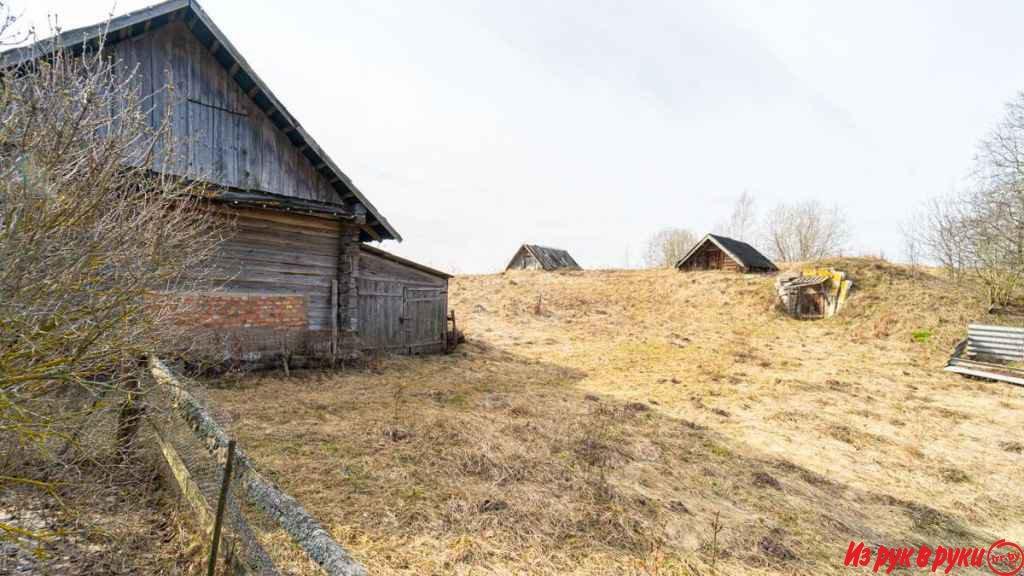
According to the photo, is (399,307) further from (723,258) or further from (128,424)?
(723,258)

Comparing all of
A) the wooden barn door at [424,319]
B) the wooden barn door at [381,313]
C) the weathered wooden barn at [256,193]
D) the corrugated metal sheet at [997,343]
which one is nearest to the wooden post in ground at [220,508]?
the weathered wooden barn at [256,193]

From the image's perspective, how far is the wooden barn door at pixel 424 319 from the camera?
1312 centimetres

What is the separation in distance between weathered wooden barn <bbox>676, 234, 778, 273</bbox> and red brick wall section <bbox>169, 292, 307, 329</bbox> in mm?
26248

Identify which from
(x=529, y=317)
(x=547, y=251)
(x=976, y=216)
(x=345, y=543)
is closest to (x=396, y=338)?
(x=345, y=543)

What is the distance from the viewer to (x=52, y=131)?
8.70 ft

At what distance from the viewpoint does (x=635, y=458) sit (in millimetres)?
6387

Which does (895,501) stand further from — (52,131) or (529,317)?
(529,317)

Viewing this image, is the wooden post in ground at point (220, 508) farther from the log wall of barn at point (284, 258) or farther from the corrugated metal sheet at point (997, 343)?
the corrugated metal sheet at point (997, 343)

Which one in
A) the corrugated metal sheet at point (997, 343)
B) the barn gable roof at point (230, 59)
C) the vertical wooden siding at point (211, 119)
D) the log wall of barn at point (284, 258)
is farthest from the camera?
the corrugated metal sheet at point (997, 343)

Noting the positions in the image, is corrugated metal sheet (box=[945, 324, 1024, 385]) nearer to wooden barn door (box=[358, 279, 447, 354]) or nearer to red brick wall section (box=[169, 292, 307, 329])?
wooden barn door (box=[358, 279, 447, 354])

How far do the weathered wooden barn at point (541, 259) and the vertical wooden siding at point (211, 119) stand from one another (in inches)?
1053

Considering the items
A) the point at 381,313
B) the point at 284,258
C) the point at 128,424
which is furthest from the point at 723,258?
the point at 128,424

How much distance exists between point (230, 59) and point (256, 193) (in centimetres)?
275

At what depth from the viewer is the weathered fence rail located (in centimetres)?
204
